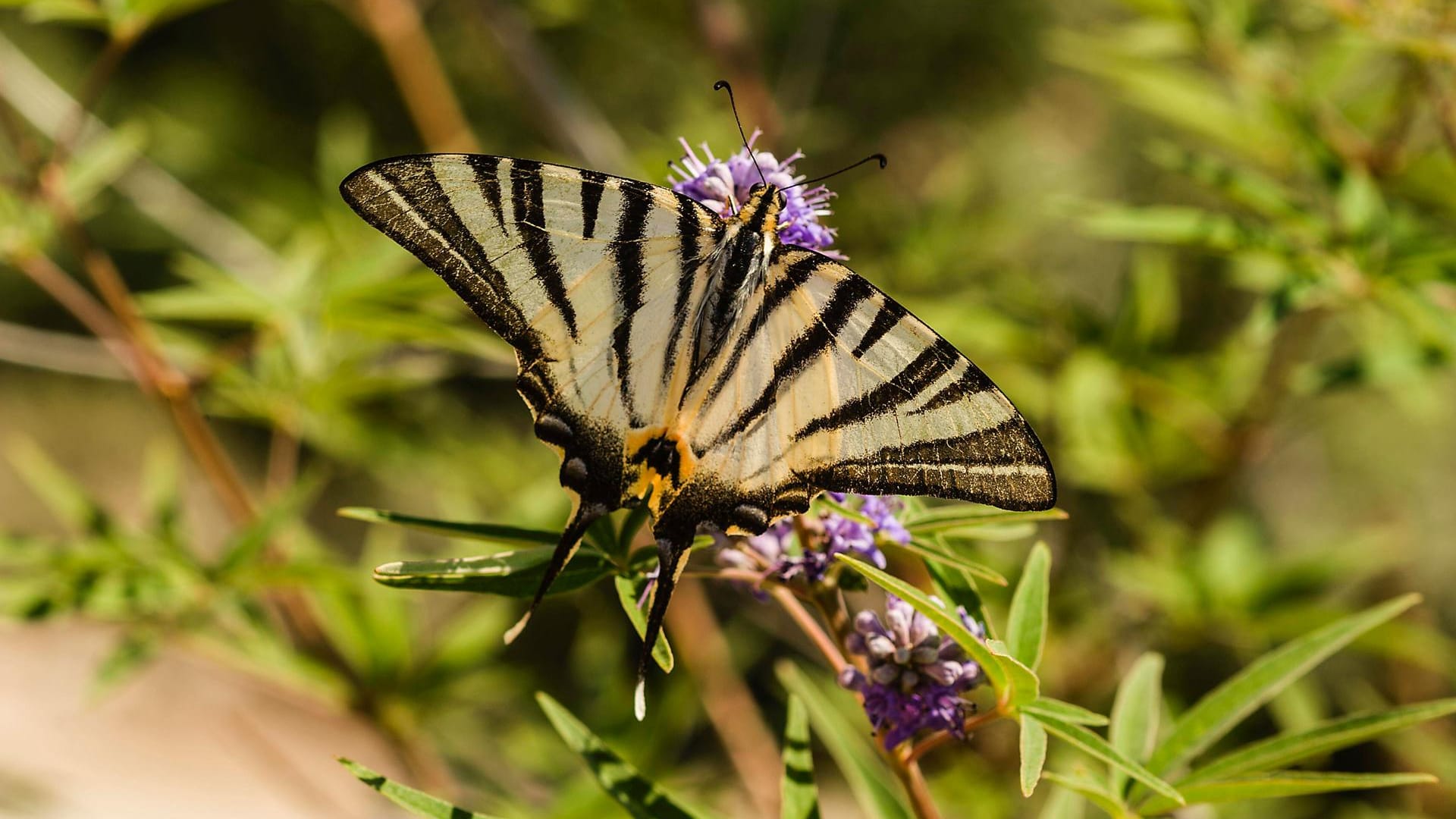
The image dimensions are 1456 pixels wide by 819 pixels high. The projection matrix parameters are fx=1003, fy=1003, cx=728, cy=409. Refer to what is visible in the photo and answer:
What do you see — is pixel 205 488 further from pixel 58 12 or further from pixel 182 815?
pixel 58 12

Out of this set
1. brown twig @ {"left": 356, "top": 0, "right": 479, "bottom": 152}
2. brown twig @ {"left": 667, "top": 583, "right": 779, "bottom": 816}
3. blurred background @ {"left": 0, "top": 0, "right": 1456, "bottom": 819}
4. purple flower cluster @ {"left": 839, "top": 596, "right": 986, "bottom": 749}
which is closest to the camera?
purple flower cluster @ {"left": 839, "top": 596, "right": 986, "bottom": 749}

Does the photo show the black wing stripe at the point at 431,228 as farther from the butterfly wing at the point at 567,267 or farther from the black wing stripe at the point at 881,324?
the black wing stripe at the point at 881,324

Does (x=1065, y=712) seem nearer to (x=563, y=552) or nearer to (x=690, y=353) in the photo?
(x=563, y=552)

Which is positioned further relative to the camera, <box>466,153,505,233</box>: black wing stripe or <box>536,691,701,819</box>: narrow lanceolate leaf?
<box>466,153,505,233</box>: black wing stripe

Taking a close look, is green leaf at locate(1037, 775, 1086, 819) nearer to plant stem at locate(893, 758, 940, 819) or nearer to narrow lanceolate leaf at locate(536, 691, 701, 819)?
plant stem at locate(893, 758, 940, 819)

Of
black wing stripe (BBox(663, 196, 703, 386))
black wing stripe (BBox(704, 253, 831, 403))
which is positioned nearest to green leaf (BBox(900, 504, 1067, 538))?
black wing stripe (BBox(704, 253, 831, 403))
